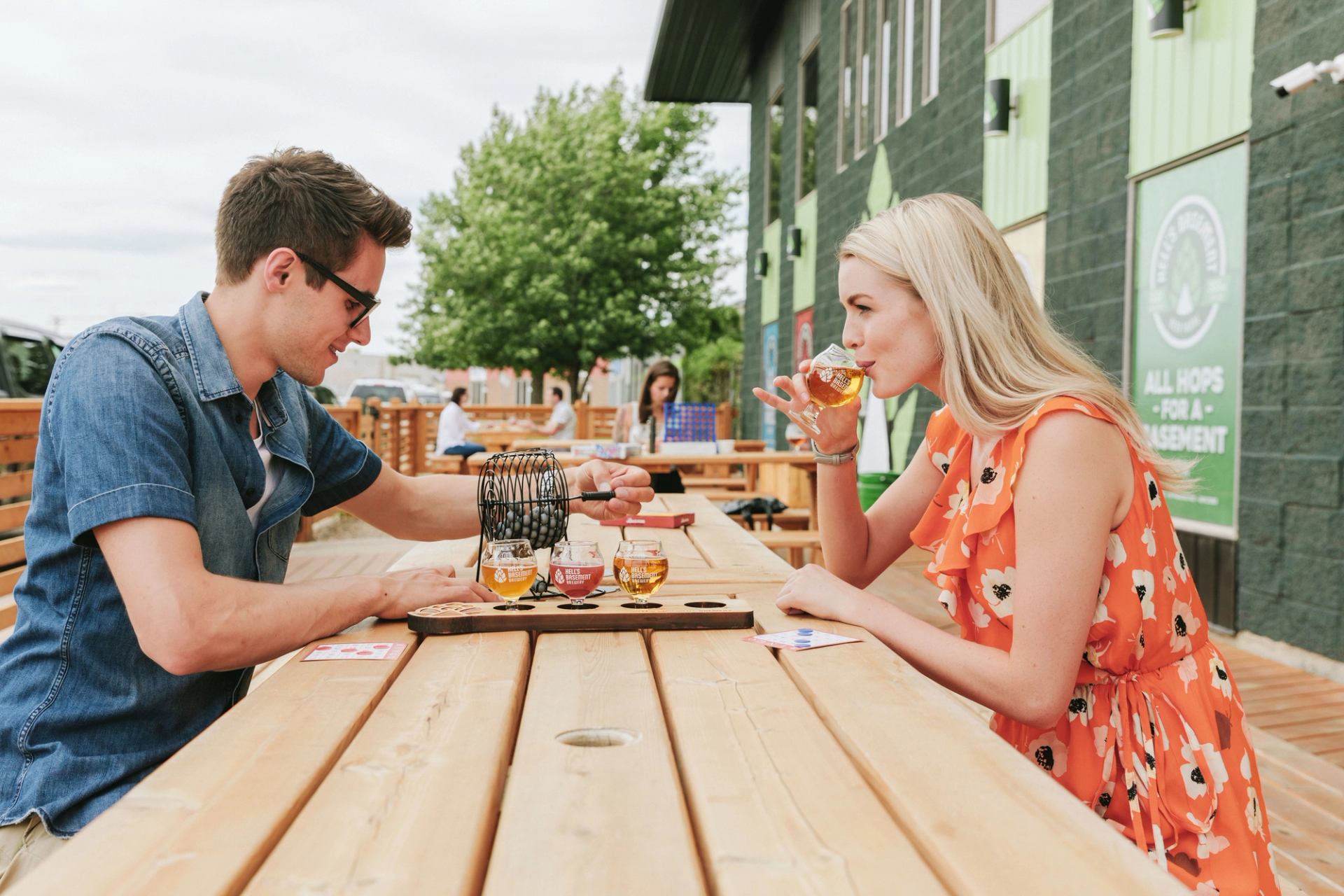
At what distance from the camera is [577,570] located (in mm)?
1736

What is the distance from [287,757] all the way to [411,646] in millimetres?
501

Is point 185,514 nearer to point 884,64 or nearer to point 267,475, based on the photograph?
point 267,475

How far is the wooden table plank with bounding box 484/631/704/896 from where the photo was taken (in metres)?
0.76

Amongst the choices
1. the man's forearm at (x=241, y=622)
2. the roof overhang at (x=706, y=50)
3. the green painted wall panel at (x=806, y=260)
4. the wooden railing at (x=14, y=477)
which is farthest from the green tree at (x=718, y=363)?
the man's forearm at (x=241, y=622)

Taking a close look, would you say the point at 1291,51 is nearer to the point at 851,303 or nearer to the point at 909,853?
→ the point at 851,303

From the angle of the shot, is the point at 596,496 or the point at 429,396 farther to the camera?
the point at 429,396

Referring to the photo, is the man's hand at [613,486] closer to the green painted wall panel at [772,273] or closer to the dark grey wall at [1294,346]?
the dark grey wall at [1294,346]

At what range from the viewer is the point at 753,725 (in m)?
1.13

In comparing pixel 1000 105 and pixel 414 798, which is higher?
pixel 1000 105

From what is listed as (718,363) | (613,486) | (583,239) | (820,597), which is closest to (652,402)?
(613,486)

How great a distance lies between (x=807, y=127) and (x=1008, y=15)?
19.3 feet

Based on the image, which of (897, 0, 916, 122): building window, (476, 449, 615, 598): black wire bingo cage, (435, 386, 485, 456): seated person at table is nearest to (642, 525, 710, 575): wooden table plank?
(476, 449, 615, 598): black wire bingo cage

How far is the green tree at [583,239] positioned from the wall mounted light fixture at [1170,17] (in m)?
16.7

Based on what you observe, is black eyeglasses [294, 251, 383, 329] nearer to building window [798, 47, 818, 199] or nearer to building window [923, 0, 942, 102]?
building window [923, 0, 942, 102]
